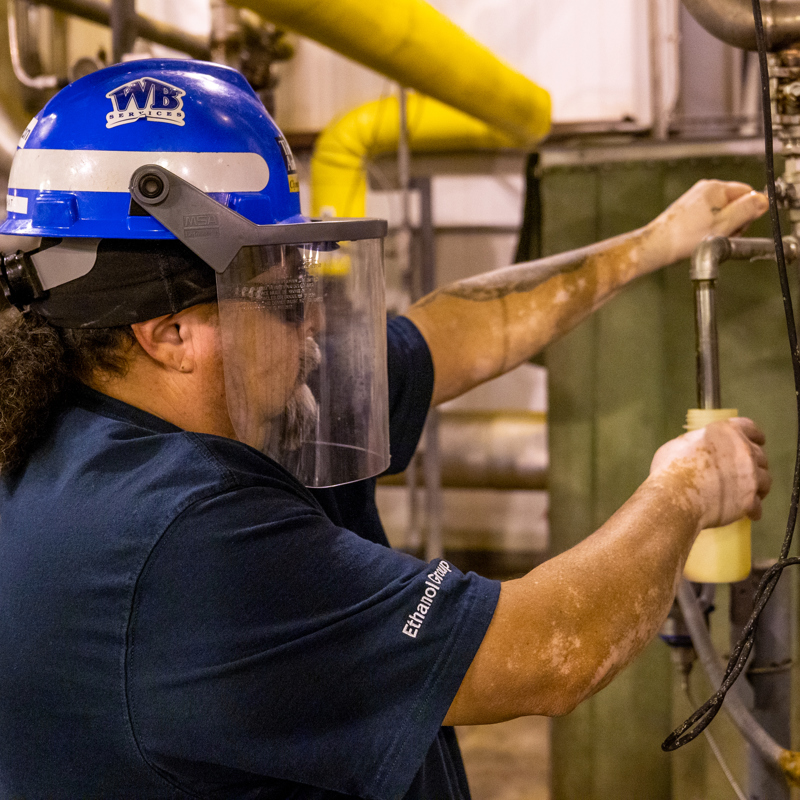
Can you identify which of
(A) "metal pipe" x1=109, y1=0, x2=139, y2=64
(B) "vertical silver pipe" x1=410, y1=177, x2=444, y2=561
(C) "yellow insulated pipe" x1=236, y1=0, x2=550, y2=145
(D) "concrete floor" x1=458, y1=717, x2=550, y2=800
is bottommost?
(D) "concrete floor" x1=458, y1=717, x2=550, y2=800

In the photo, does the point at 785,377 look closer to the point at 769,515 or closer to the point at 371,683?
the point at 769,515

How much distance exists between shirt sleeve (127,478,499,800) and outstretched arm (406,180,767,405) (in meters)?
0.59

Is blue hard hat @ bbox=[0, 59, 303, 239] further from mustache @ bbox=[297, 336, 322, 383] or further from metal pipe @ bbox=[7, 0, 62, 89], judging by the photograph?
metal pipe @ bbox=[7, 0, 62, 89]

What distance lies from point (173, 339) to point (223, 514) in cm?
22

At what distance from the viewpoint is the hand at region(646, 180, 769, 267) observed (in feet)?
4.03

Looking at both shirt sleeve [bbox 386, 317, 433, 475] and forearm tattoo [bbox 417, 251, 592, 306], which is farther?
forearm tattoo [bbox 417, 251, 592, 306]

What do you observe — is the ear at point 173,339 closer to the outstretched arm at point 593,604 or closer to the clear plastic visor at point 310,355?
the clear plastic visor at point 310,355

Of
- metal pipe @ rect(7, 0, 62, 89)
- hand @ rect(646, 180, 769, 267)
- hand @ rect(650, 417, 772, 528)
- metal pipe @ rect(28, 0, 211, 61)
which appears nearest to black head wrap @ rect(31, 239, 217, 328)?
hand @ rect(650, 417, 772, 528)

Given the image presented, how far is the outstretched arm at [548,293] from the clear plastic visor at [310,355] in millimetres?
310

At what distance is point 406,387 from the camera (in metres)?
1.16

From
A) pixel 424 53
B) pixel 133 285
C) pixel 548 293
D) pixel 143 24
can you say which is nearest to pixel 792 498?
pixel 548 293

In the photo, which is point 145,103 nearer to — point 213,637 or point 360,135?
point 213,637

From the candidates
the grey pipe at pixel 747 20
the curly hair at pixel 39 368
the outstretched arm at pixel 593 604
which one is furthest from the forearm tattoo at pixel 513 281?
the curly hair at pixel 39 368

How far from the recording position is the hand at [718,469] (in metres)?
0.86
